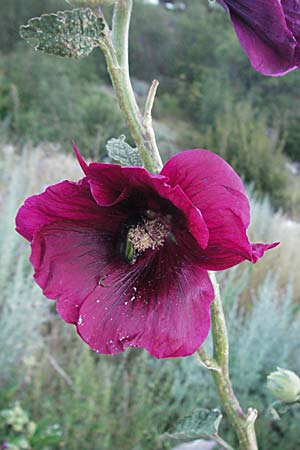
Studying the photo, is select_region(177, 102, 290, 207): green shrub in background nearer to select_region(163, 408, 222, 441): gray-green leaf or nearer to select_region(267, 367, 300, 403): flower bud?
select_region(267, 367, 300, 403): flower bud

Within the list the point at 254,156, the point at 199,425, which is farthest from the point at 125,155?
the point at 254,156

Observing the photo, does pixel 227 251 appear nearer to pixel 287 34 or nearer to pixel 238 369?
pixel 287 34

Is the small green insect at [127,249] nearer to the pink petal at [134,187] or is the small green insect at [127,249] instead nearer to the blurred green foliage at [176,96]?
the pink petal at [134,187]

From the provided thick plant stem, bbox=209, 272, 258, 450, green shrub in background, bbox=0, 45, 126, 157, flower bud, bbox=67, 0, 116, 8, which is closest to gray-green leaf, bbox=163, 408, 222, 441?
thick plant stem, bbox=209, 272, 258, 450

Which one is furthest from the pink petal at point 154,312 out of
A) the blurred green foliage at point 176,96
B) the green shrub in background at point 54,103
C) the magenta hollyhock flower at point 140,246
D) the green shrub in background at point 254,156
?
the green shrub in background at point 254,156

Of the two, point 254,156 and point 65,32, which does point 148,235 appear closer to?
point 65,32

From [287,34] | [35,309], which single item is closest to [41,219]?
[287,34]
